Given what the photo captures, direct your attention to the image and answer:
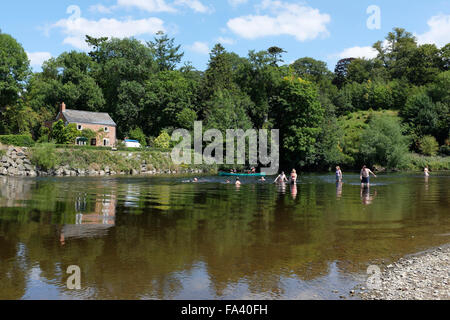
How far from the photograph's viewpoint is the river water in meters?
8.70

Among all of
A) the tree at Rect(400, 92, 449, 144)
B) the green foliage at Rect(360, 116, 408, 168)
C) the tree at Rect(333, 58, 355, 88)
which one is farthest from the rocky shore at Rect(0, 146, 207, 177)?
the tree at Rect(333, 58, 355, 88)

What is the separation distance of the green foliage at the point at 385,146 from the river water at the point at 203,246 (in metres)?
50.1

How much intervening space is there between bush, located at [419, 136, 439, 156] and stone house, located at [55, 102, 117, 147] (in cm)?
6140

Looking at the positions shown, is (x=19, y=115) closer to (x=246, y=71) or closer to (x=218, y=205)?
(x=246, y=71)

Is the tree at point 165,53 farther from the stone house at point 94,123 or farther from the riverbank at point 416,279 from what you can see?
the riverbank at point 416,279

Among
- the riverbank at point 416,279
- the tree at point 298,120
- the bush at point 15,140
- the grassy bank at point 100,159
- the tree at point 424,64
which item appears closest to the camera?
the riverbank at point 416,279

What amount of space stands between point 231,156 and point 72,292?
53677 millimetres

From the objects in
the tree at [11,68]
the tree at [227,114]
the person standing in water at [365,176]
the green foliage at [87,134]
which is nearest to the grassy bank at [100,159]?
the tree at [227,114]

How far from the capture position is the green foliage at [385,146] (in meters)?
69.0

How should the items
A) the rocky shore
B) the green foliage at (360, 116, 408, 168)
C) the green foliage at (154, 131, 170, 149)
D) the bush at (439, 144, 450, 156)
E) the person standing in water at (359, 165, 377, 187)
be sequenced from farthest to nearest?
the bush at (439, 144, 450, 156), the green foliage at (154, 131, 170, 149), the green foliage at (360, 116, 408, 168), the rocky shore, the person standing in water at (359, 165, 377, 187)

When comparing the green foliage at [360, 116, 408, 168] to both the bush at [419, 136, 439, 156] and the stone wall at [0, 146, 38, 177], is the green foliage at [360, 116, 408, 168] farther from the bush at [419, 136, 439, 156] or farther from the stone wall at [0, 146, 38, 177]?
the stone wall at [0, 146, 38, 177]

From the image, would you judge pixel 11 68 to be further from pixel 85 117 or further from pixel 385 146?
pixel 385 146
